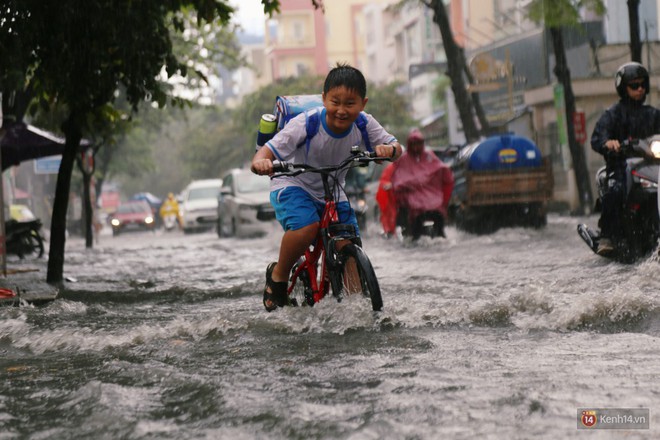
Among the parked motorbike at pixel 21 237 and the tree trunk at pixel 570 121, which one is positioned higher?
the tree trunk at pixel 570 121

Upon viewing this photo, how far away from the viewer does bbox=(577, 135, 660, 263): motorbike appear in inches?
422

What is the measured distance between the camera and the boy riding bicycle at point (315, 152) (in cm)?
715

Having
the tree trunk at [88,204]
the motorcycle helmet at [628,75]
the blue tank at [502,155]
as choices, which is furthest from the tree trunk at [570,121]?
the motorcycle helmet at [628,75]

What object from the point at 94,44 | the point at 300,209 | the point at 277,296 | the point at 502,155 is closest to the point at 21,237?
the point at 502,155

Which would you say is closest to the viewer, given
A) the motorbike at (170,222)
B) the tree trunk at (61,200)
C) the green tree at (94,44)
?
the green tree at (94,44)

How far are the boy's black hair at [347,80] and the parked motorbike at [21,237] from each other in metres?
16.8

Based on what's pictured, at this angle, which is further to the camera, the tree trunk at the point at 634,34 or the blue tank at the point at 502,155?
the tree trunk at the point at 634,34

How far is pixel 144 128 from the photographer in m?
49.8

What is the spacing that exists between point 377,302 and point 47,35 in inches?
244

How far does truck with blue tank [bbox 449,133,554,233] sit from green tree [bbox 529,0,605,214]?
3.10 meters

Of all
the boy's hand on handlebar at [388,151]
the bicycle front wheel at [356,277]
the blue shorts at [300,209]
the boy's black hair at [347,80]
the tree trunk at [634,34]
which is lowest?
the bicycle front wheel at [356,277]

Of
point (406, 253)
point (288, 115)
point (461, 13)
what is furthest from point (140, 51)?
point (461, 13)

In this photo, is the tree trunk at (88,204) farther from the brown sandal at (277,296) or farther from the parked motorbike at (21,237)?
the brown sandal at (277,296)

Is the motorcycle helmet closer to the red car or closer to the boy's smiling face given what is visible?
the boy's smiling face
